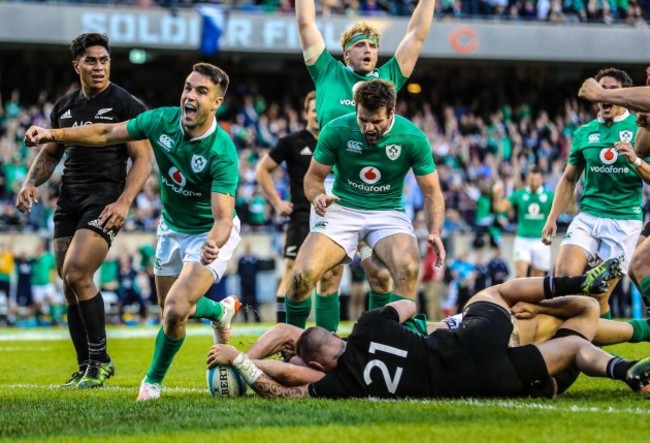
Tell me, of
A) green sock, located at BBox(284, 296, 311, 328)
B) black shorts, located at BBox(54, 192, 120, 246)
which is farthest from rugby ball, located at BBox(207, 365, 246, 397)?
black shorts, located at BBox(54, 192, 120, 246)

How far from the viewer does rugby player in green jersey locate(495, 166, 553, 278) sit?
65.5 ft

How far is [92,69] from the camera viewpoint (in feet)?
32.5

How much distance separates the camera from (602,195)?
11.3 metres

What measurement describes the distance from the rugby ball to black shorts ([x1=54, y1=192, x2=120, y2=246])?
6.81 feet

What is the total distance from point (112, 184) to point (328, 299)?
2.21 metres

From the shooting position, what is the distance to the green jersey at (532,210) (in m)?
20.0

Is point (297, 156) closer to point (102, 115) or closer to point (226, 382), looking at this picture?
point (102, 115)

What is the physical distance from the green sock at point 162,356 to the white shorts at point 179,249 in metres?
0.67

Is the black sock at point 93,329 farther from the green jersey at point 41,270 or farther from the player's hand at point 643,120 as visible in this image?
the green jersey at point 41,270

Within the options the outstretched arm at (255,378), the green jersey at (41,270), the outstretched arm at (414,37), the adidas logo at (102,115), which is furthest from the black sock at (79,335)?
the green jersey at (41,270)

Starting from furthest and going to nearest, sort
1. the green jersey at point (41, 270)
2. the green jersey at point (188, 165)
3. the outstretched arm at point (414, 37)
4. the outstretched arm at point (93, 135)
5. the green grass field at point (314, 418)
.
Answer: the green jersey at point (41, 270) → the outstretched arm at point (414, 37) → the outstretched arm at point (93, 135) → the green jersey at point (188, 165) → the green grass field at point (314, 418)

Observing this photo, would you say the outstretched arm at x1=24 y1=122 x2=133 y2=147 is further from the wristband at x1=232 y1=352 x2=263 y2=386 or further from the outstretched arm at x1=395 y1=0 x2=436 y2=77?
the outstretched arm at x1=395 y1=0 x2=436 y2=77

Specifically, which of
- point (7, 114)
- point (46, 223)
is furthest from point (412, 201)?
point (7, 114)

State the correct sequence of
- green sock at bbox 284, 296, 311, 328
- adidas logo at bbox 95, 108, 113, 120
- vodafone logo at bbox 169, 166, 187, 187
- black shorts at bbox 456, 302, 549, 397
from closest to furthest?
1. black shorts at bbox 456, 302, 549, 397
2. vodafone logo at bbox 169, 166, 187, 187
3. green sock at bbox 284, 296, 311, 328
4. adidas logo at bbox 95, 108, 113, 120
